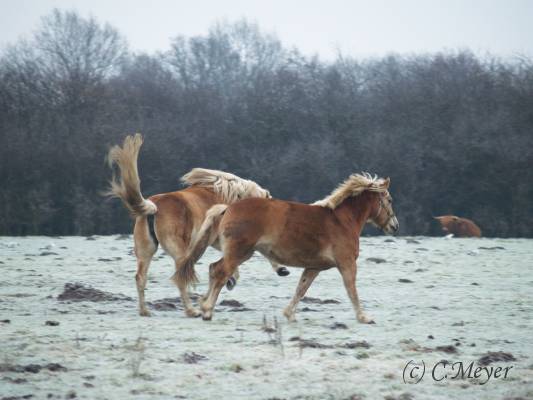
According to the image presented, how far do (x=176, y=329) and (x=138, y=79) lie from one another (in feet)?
136

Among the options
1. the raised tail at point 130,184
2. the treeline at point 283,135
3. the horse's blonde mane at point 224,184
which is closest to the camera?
the raised tail at point 130,184

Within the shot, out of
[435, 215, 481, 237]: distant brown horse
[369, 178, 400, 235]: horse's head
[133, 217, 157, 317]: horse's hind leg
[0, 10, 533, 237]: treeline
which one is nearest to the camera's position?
[133, 217, 157, 317]: horse's hind leg

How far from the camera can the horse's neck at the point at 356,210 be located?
36.7 feet

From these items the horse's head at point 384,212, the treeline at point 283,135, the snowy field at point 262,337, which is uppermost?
the treeline at point 283,135

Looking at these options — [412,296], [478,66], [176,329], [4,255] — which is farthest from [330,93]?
[176,329]

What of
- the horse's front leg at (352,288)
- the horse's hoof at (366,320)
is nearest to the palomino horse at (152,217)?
the horse's front leg at (352,288)

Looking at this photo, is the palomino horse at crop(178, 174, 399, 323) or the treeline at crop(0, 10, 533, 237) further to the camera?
the treeline at crop(0, 10, 533, 237)

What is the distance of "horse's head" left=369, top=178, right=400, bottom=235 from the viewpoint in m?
11.7

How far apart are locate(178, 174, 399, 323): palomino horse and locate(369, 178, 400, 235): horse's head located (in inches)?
14.0

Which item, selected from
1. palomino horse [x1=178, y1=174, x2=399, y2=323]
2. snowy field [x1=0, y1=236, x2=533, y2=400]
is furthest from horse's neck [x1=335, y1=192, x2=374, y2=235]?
snowy field [x1=0, y1=236, x2=533, y2=400]

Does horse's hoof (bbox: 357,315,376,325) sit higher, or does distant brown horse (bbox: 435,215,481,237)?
distant brown horse (bbox: 435,215,481,237)

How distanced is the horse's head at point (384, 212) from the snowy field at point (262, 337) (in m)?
1.08

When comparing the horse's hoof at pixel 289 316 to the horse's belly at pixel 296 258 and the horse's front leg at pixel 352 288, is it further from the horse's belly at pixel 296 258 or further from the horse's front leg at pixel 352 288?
the horse's front leg at pixel 352 288

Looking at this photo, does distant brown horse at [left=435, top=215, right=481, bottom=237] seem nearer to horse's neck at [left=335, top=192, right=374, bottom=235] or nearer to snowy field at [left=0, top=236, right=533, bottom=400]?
snowy field at [left=0, top=236, right=533, bottom=400]
